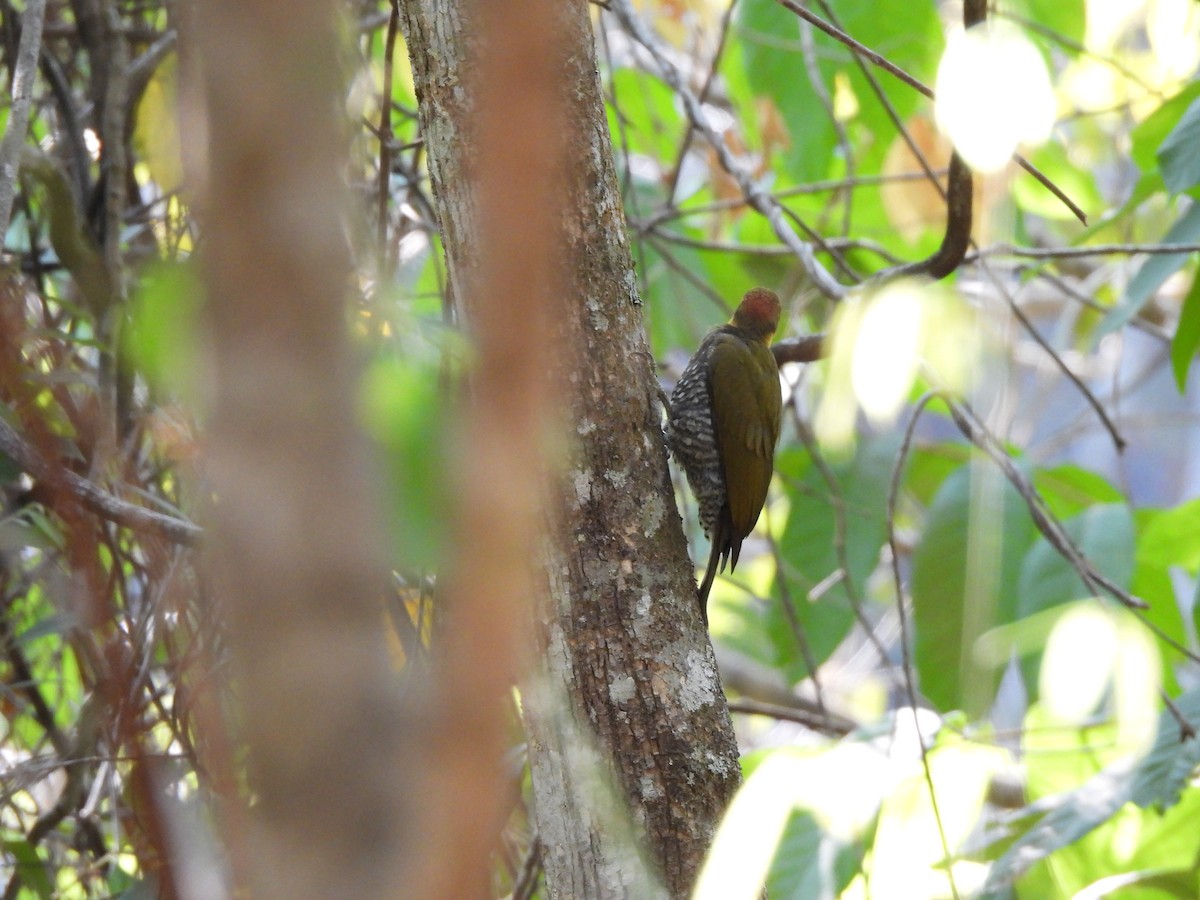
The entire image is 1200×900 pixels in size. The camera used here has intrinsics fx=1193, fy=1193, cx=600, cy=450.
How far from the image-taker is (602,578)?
5.03 feet

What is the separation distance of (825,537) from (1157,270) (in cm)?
139

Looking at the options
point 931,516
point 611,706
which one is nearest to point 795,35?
point 931,516

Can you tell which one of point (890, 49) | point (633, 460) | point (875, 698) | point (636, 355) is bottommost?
point (875, 698)

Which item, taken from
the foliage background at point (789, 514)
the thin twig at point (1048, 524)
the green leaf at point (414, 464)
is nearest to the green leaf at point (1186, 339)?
the foliage background at point (789, 514)

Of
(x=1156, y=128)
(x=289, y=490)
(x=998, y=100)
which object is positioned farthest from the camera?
(x=1156, y=128)

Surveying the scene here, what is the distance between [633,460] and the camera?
1.62 m

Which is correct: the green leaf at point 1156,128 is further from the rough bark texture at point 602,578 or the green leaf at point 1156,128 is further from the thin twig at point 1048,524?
the rough bark texture at point 602,578

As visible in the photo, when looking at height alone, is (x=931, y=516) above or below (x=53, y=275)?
below

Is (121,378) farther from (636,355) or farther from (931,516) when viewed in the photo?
(931,516)

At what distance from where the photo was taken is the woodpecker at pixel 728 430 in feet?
8.95

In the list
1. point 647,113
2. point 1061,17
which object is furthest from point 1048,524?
point 647,113

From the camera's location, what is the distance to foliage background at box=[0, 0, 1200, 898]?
3.91 ft

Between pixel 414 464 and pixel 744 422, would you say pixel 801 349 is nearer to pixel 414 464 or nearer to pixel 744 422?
pixel 744 422

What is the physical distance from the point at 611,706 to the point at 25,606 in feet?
4.82
